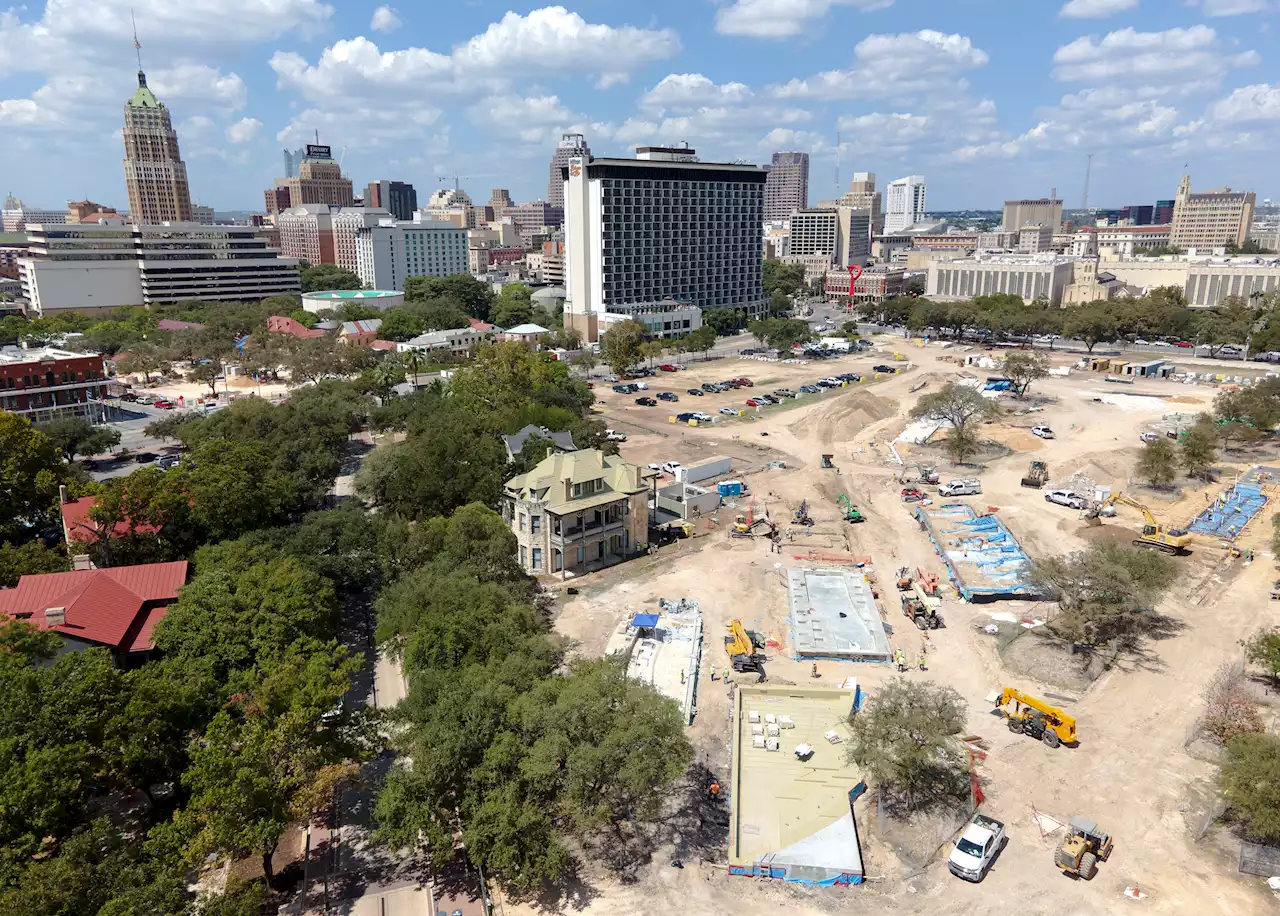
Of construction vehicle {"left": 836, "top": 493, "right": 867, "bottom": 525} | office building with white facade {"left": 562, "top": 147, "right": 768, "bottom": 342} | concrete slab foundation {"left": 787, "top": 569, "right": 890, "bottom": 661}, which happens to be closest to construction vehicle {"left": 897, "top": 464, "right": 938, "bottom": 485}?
construction vehicle {"left": 836, "top": 493, "right": 867, "bottom": 525}

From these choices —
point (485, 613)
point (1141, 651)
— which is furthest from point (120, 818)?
point (1141, 651)

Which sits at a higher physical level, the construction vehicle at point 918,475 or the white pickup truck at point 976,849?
the construction vehicle at point 918,475

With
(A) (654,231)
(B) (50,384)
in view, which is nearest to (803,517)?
(B) (50,384)

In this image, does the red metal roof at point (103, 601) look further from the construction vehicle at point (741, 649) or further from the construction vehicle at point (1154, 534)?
the construction vehicle at point (1154, 534)

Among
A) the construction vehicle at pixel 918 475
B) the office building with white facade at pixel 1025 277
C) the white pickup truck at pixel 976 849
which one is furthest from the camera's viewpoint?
the office building with white facade at pixel 1025 277

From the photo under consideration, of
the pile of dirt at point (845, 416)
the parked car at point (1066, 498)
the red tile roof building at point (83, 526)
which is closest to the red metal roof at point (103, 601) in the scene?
the red tile roof building at point (83, 526)

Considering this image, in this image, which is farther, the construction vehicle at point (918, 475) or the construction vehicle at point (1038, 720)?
the construction vehicle at point (918, 475)
